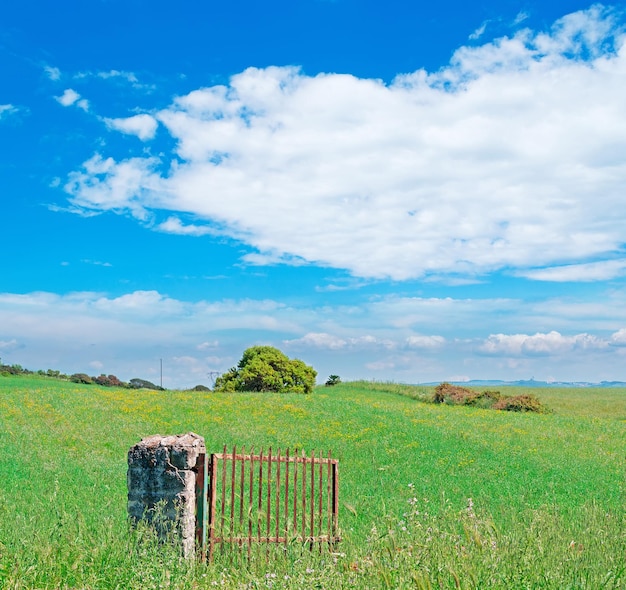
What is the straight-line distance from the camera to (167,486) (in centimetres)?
1046

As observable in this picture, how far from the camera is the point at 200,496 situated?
10.7 metres

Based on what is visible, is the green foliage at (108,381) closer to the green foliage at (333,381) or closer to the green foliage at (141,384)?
the green foliage at (141,384)

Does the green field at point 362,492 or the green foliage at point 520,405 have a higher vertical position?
the green foliage at point 520,405

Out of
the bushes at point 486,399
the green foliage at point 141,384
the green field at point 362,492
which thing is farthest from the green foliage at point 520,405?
the green foliage at point 141,384

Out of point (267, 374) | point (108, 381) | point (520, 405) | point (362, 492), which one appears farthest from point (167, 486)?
point (108, 381)

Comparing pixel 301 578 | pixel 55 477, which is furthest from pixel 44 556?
pixel 55 477

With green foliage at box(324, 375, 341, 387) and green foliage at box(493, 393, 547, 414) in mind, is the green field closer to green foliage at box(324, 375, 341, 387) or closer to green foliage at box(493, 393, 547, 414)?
green foliage at box(493, 393, 547, 414)

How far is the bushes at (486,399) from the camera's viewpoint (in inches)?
1885

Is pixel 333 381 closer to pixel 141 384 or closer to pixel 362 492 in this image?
pixel 141 384

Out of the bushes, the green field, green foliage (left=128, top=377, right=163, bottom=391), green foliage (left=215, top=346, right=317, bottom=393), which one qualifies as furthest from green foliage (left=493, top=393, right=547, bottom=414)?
green foliage (left=128, top=377, right=163, bottom=391)

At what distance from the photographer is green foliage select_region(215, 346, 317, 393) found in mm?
49000

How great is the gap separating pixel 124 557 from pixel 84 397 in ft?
98.3

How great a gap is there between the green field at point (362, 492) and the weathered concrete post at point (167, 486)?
0.44 m

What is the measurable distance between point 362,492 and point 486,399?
112ft
